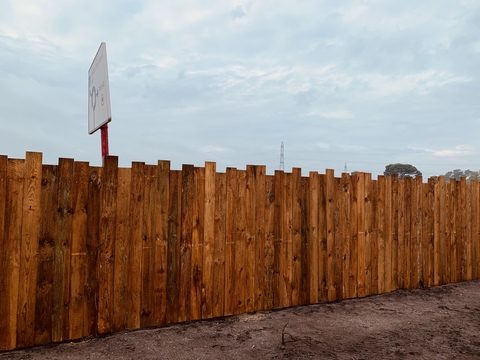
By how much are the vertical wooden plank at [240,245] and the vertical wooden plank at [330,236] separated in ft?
5.14

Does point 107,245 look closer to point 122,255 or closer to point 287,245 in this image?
point 122,255

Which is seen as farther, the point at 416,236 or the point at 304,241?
the point at 416,236

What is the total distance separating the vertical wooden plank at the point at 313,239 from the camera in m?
5.78

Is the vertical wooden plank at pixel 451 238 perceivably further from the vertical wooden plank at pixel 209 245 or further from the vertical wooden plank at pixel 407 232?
the vertical wooden plank at pixel 209 245

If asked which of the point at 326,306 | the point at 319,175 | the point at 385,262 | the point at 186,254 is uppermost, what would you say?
the point at 319,175

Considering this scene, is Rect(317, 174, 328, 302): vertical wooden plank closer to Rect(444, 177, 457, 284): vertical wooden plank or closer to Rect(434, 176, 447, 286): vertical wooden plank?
Rect(434, 176, 447, 286): vertical wooden plank

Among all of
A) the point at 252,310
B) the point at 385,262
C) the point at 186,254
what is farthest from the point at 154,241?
the point at 385,262

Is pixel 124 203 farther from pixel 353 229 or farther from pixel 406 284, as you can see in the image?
pixel 406 284

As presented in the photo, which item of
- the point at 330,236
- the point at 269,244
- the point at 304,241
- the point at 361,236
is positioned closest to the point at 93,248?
the point at 269,244

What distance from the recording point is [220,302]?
4.99 m

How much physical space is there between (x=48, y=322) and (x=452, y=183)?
7853 mm

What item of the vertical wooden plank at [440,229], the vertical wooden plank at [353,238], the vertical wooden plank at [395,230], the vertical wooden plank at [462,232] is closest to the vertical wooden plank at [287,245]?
the vertical wooden plank at [353,238]

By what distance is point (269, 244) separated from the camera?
539 centimetres

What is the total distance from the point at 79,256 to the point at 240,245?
205 cm
